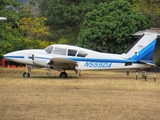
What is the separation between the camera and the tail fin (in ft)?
83.4

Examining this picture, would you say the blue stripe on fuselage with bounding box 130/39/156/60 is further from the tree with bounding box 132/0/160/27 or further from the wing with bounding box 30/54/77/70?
the tree with bounding box 132/0/160/27

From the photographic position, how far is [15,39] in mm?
27391

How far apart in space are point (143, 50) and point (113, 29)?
13073 mm

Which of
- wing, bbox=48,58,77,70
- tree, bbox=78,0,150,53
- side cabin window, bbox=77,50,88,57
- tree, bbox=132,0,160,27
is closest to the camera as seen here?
wing, bbox=48,58,77,70

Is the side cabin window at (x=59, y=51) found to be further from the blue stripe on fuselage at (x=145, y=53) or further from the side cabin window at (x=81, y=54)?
the blue stripe on fuselage at (x=145, y=53)

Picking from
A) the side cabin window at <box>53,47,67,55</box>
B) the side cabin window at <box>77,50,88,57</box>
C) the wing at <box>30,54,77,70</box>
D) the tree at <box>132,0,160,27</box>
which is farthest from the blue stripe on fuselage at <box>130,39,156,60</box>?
the tree at <box>132,0,160,27</box>

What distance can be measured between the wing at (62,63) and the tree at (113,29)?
13691mm

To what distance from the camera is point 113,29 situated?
38.5 metres

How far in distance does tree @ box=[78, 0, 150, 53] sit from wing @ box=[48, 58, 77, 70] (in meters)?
13.7

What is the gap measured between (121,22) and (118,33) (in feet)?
3.73

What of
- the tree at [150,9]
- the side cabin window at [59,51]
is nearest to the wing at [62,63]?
the side cabin window at [59,51]

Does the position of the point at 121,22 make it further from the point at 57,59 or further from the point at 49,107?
the point at 49,107

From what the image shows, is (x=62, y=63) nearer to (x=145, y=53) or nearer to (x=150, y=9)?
(x=145, y=53)

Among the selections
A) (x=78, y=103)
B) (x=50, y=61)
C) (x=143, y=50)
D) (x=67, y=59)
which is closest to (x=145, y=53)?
(x=143, y=50)
